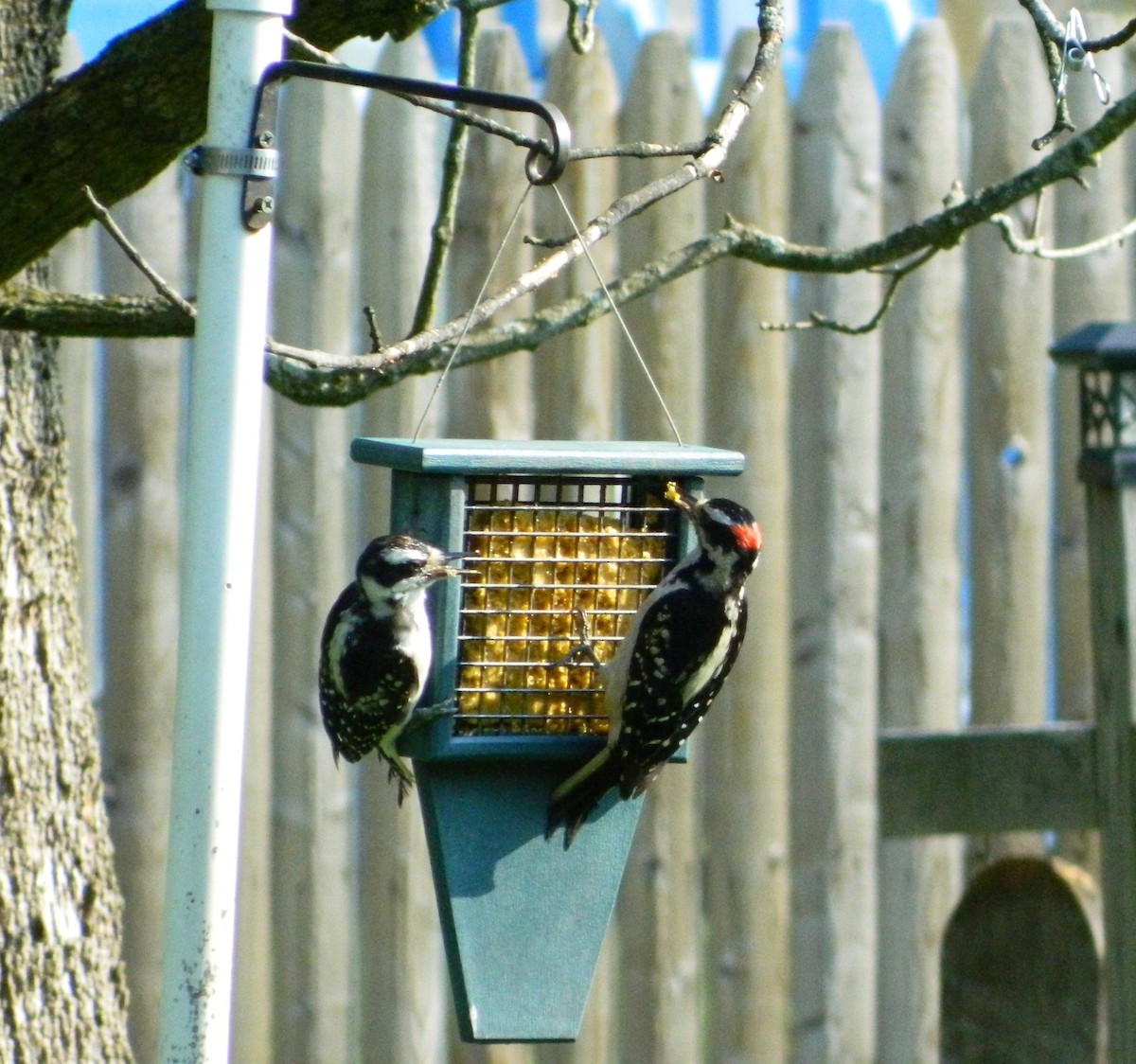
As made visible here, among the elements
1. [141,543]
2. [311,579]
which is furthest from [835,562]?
[141,543]

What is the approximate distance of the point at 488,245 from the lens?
4.33 metres

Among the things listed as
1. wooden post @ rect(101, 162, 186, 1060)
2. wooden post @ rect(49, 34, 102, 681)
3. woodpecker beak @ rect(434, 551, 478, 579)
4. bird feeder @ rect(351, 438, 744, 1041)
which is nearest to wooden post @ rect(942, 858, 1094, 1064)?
bird feeder @ rect(351, 438, 744, 1041)

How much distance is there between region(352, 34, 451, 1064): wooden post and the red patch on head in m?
1.68

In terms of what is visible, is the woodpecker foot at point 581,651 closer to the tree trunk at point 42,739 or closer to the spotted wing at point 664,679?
the spotted wing at point 664,679

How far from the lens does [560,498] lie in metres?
2.82

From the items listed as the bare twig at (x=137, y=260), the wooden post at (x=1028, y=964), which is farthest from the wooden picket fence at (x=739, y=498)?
the bare twig at (x=137, y=260)

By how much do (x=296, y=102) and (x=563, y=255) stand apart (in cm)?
229

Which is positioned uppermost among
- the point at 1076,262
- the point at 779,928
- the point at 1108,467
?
the point at 1076,262

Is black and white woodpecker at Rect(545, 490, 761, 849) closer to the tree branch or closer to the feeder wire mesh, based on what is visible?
the feeder wire mesh

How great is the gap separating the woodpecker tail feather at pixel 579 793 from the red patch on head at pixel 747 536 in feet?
1.18

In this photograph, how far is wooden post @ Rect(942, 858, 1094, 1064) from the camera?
3357 millimetres

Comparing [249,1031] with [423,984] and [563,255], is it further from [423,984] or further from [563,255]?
[563,255]

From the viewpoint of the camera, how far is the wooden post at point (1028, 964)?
336 centimetres

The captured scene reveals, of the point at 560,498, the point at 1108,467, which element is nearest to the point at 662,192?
the point at 560,498
